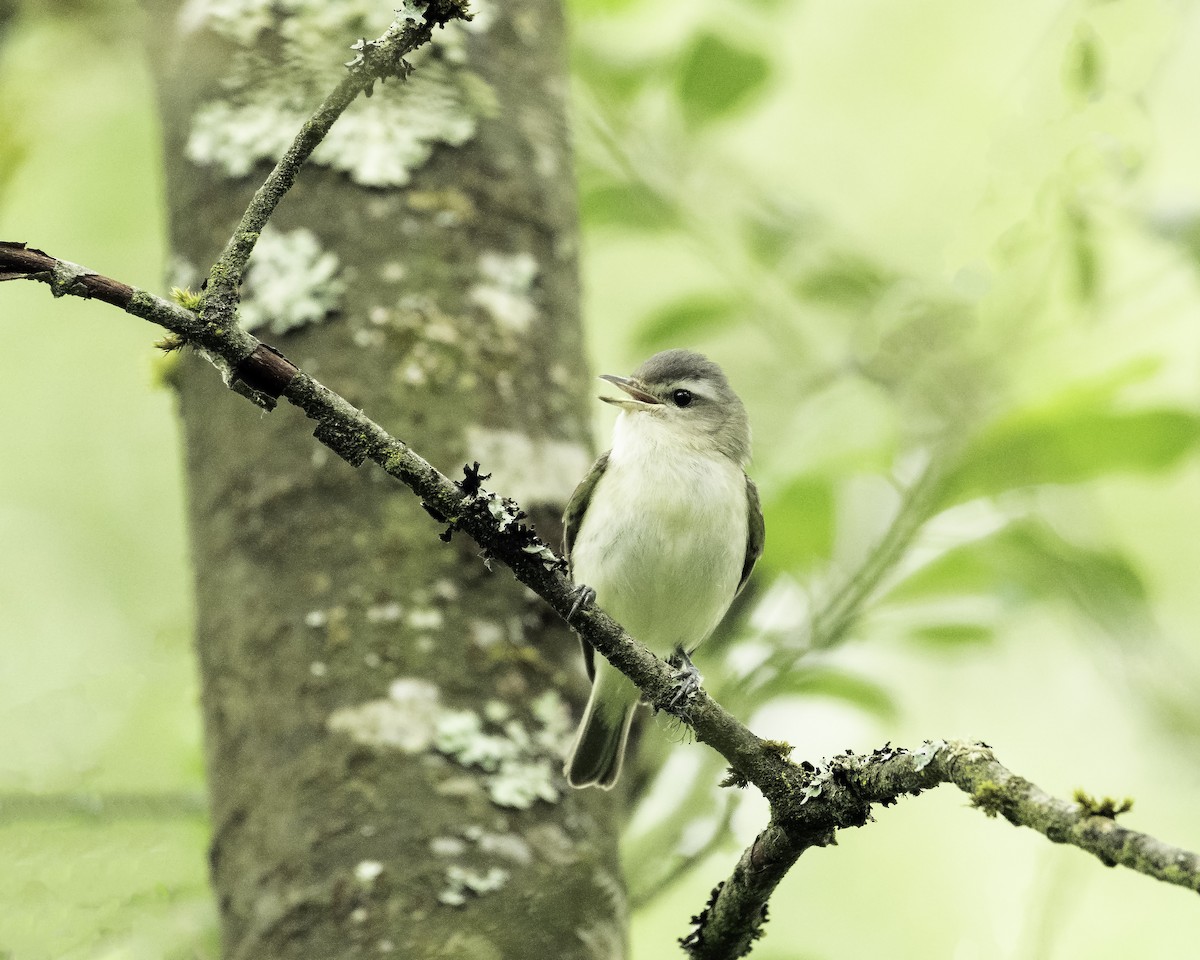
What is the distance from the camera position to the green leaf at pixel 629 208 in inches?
159

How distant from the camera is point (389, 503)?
3.01 metres

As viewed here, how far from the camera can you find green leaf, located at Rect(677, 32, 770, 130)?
3.62 meters

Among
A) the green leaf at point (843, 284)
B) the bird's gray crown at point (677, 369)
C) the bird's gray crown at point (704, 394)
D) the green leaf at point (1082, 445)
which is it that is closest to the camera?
the green leaf at point (1082, 445)

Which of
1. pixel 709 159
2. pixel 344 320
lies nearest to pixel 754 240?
pixel 709 159

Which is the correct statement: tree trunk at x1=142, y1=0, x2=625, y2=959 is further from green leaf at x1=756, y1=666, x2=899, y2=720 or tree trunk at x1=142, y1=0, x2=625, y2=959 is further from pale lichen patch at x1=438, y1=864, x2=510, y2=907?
green leaf at x1=756, y1=666, x2=899, y2=720

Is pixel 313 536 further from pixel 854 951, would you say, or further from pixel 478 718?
pixel 854 951

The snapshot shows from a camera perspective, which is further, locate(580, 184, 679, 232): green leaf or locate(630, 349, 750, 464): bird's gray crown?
locate(630, 349, 750, 464): bird's gray crown

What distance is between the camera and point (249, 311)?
3248 mm

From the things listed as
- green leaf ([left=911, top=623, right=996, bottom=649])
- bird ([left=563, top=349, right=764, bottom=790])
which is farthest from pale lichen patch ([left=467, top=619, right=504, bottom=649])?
green leaf ([left=911, top=623, right=996, bottom=649])

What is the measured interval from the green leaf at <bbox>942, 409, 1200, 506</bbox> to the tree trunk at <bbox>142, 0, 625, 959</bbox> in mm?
1078

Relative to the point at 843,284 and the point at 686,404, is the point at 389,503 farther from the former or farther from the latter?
the point at 686,404

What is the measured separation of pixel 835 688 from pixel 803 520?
0.54 metres

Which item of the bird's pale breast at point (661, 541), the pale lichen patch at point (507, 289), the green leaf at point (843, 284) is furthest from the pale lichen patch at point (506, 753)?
the green leaf at point (843, 284)

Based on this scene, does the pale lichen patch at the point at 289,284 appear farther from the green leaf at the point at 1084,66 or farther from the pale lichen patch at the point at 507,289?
the green leaf at the point at 1084,66
